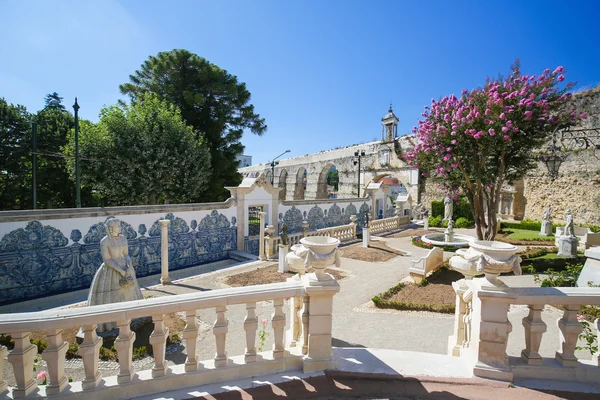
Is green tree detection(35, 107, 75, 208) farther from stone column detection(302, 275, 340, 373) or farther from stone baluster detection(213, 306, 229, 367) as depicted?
stone column detection(302, 275, 340, 373)

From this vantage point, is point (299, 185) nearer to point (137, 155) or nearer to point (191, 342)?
point (137, 155)

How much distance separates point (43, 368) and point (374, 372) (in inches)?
184

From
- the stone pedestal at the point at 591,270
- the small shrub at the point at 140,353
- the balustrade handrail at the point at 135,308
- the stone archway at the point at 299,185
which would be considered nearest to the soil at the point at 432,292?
the stone pedestal at the point at 591,270

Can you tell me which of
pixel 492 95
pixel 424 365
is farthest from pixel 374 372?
pixel 492 95

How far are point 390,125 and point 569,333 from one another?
2803 cm

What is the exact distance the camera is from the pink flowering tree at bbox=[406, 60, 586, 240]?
8.11 metres

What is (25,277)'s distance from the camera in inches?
308

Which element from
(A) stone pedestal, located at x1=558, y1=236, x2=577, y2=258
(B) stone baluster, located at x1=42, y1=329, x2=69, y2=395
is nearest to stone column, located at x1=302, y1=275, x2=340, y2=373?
(B) stone baluster, located at x1=42, y1=329, x2=69, y2=395

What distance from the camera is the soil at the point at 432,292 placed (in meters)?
7.03

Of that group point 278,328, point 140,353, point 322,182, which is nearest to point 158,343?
point 278,328

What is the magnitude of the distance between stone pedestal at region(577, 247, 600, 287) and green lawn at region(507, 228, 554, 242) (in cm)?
1046

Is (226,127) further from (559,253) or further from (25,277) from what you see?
(559,253)

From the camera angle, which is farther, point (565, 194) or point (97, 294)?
point (565, 194)

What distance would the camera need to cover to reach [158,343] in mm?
2721
